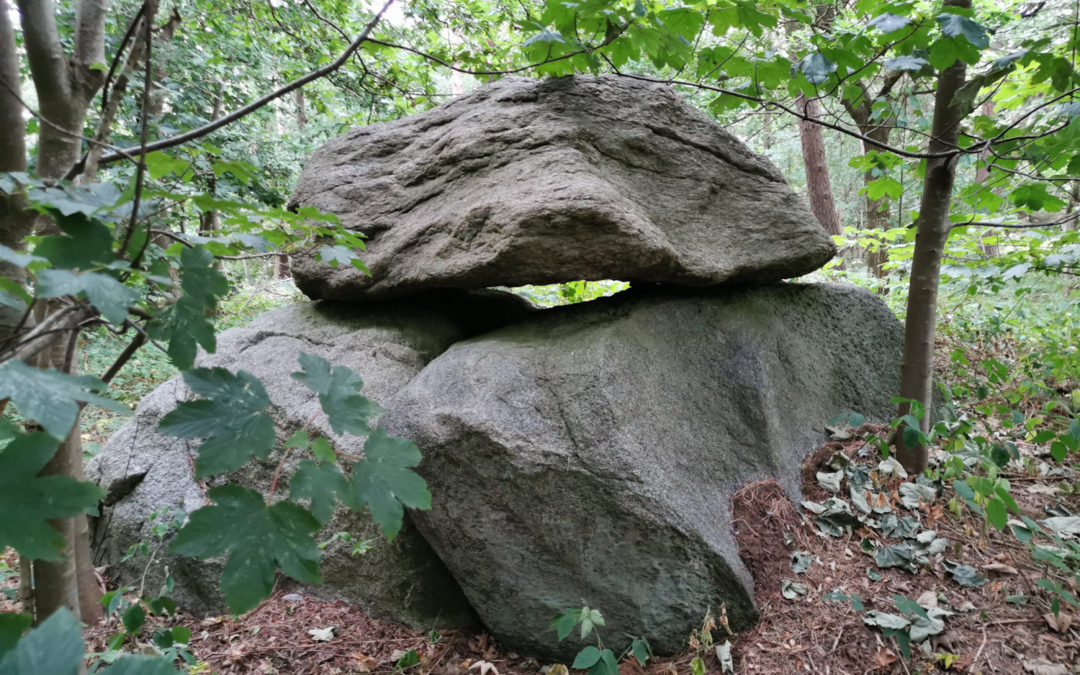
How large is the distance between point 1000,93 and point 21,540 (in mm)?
3958

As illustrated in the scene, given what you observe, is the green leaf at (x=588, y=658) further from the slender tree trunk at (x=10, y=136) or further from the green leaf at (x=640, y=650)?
the slender tree trunk at (x=10, y=136)

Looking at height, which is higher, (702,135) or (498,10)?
(498,10)

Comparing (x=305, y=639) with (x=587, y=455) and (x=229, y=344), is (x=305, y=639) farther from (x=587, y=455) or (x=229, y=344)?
(x=229, y=344)

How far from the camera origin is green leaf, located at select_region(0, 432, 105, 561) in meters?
0.69

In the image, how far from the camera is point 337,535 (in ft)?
8.77

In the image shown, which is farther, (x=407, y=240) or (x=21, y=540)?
(x=407, y=240)

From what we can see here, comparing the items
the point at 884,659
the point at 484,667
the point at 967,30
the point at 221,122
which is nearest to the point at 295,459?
the point at 484,667

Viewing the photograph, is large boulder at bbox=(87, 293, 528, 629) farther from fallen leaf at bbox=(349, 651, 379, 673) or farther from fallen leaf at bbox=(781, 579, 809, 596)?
fallen leaf at bbox=(781, 579, 809, 596)

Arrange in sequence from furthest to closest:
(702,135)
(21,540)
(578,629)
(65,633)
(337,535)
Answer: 1. (702,135)
2. (337,535)
3. (578,629)
4. (21,540)
5. (65,633)

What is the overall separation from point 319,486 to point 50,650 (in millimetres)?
381

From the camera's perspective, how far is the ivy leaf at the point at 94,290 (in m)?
0.76

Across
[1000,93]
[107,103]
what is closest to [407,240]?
[107,103]

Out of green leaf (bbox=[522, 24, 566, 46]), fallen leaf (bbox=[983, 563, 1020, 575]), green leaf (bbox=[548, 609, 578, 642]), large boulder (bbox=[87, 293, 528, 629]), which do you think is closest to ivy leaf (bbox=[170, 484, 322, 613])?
green leaf (bbox=[548, 609, 578, 642])

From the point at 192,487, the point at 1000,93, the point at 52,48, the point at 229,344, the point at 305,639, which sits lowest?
the point at 305,639
